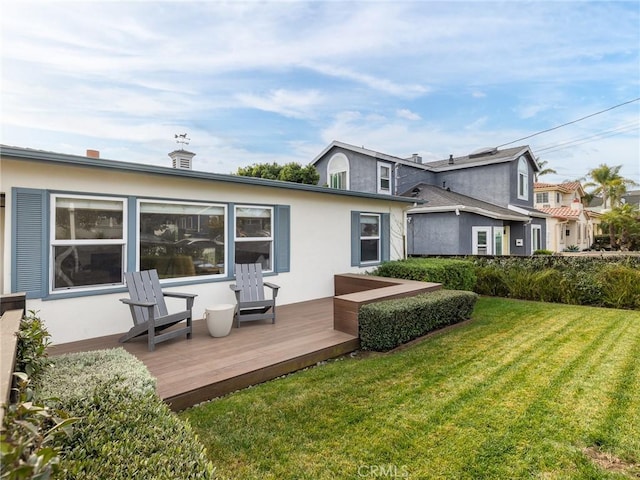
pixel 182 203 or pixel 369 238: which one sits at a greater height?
pixel 182 203

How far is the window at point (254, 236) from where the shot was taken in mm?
6719

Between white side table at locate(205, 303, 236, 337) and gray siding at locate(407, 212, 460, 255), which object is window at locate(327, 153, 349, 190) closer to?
gray siding at locate(407, 212, 460, 255)

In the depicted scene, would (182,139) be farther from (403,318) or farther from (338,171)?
(338,171)

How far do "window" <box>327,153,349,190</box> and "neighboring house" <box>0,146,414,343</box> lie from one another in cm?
903

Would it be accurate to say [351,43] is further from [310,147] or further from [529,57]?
[310,147]

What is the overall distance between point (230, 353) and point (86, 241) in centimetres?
267

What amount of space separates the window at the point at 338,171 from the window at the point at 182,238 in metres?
11.2

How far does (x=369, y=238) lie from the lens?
931cm

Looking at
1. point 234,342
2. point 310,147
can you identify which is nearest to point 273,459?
point 234,342

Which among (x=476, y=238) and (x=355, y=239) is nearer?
(x=355, y=239)

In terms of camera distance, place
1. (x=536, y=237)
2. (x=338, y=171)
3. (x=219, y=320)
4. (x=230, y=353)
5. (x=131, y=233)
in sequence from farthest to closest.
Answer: (x=536, y=237), (x=338, y=171), (x=131, y=233), (x=219, y=320), (x=230, y=353)

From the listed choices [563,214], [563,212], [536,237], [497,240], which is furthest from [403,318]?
[563,212]

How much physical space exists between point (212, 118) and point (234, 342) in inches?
413

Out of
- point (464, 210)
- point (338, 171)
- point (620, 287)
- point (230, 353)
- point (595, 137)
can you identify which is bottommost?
point (230, 353)
